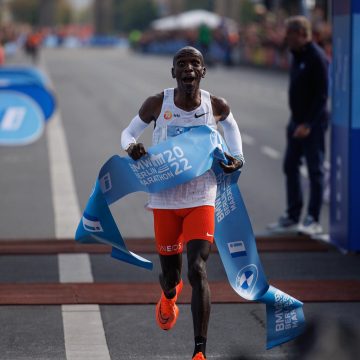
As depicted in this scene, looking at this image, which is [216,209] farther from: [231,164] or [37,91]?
[37,91]

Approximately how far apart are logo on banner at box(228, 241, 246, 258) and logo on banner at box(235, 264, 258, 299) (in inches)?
3.4

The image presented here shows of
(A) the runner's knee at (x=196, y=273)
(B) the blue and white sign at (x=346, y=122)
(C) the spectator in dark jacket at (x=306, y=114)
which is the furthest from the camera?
(C) the spectator in dark jacket at (x=306, y=114)

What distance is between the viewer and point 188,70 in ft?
20.2

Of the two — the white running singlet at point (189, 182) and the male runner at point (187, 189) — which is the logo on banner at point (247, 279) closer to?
the male runner at point (187, 189)

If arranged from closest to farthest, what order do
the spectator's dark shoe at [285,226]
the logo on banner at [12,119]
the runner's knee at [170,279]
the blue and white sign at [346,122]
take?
the runner's knee at [170,279], the blue and white sign at [346,122], the spectator's dark shoe at [285,226], the logo on banner at [12,119]

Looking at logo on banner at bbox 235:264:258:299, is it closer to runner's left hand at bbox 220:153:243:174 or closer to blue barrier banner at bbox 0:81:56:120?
runner's left hand at bbox 220:153:243:174

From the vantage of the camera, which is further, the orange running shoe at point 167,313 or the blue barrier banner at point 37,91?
the blue barrier banner at point 37,91

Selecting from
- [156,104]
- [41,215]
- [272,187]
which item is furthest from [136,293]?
[272,187]

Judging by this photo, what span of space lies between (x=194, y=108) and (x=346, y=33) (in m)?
3.81

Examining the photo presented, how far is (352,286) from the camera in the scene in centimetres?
834

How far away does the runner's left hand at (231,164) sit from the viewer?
6.24 metres

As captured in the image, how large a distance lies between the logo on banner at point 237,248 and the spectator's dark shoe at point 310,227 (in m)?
4.37

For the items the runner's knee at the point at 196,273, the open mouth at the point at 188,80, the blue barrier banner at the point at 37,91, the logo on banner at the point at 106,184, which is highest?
the open mouth at the point at 188,80

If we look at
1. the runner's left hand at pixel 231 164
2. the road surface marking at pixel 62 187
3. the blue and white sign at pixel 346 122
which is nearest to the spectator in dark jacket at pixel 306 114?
the blue and white sign at pixel 346 122
